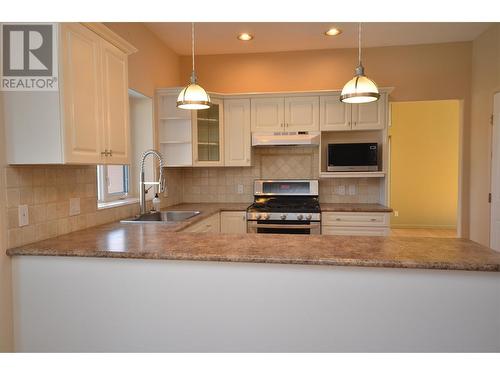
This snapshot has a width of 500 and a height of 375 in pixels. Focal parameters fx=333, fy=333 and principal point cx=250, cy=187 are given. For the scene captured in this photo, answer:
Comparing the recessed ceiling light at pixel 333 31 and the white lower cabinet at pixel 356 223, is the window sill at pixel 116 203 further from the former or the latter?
the recessed ceiling light at pixel 333 31

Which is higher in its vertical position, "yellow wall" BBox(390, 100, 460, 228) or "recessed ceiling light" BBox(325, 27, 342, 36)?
"recessed ceiling light" BBox(325, 27, 342, 36)

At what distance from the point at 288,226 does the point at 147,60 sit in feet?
7.28

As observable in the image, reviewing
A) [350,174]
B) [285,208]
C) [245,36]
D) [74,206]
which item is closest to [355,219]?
[350,174]

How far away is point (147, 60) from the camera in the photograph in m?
3.37

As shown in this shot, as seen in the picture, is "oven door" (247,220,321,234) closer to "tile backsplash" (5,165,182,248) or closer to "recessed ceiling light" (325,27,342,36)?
"tile backsplash" (5,165,182,248)

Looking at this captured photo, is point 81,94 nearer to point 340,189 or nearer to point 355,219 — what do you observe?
point 355,219

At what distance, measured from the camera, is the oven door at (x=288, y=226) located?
3479 millimetres

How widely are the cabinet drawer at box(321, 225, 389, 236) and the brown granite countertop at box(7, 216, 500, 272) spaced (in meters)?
1.60

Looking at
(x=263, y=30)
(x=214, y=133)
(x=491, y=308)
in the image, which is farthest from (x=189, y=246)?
(x=263, y=30)

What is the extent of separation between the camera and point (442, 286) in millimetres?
1510

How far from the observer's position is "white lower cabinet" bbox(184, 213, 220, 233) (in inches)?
113

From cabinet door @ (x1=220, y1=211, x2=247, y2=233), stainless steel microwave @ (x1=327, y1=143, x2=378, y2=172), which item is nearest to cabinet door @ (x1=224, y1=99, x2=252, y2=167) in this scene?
cabinet door @ (x1=220, y1=211, x2=247, y2=233)

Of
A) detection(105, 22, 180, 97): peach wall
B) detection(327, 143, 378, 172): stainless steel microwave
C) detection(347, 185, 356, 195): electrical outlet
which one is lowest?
detection(347, 185, 356, 195): electrical outlet
